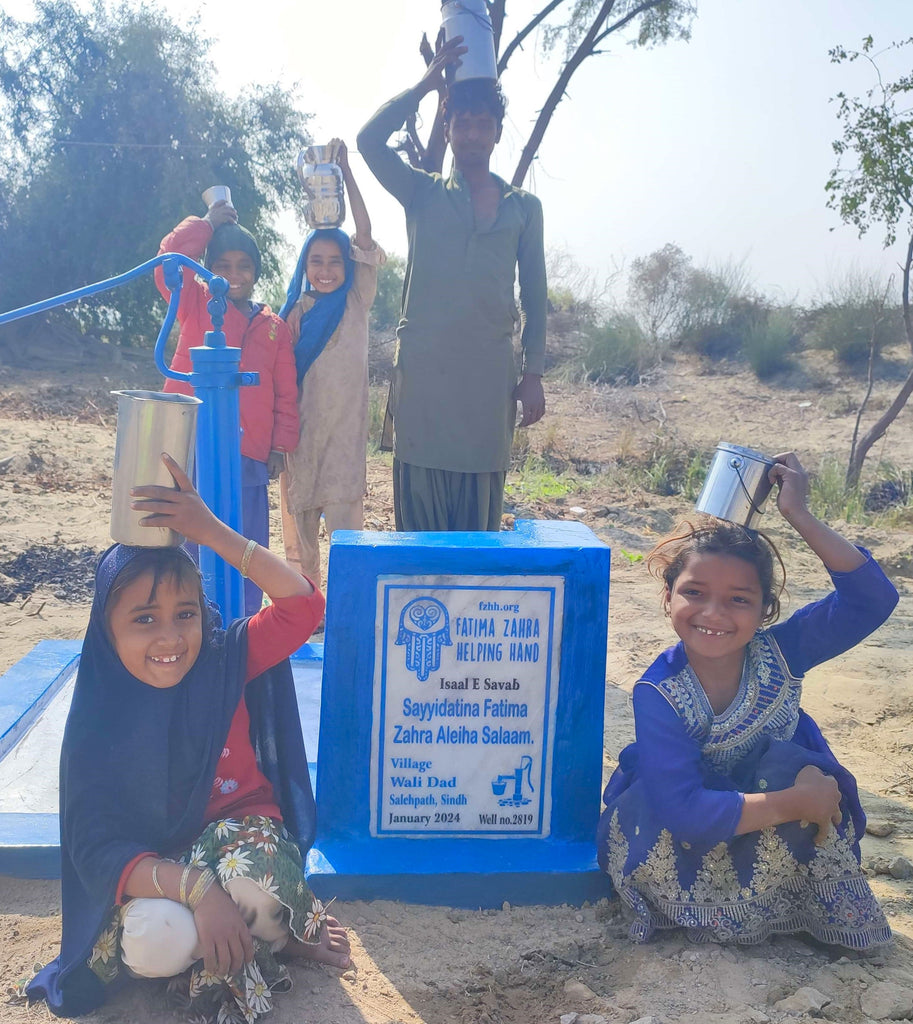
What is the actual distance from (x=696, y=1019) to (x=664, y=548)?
101 centimetres

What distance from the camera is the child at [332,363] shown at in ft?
12.7

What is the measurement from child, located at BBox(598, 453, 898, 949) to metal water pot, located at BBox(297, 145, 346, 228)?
205cm

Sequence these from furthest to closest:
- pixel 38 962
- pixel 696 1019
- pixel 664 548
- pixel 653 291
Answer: pixel 653 291, pixel 664 548, pixel 38 962, pixel 696 1019

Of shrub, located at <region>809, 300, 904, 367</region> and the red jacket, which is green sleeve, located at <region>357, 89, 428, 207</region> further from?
shrub, located at <region>809, 300, 904, 367</region>

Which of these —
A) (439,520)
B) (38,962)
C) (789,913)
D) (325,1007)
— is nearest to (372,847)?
(325,1007)

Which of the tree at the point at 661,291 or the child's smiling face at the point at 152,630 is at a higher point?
the tree at the point at 661,291

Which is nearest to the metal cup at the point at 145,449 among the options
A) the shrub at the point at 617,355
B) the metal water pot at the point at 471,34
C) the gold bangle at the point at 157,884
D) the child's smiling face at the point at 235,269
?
the gold bangle at the point at 157,884

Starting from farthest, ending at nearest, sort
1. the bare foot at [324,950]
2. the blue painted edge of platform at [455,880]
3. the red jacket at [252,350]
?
the red jacket at [252,350] < the blue painted edge of platform at [455,880] < the bare foot at [324,950]

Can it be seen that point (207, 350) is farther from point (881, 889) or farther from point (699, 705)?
point (881, 889)

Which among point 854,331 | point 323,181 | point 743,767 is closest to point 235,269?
point 323,181

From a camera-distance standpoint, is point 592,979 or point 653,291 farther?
point 653,291

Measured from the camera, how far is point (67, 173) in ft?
48.7

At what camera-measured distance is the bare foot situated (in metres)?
2.12

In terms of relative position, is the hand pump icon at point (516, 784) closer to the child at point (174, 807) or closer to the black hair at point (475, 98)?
the child at point (174, 807)
